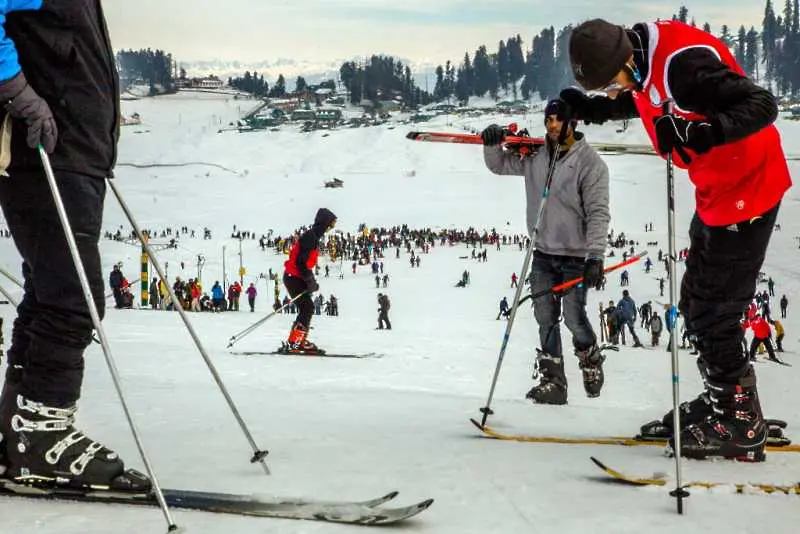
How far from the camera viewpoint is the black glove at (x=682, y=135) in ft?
8.85

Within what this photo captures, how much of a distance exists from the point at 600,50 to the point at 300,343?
6.82 m

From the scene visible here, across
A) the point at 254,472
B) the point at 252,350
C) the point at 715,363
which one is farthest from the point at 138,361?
the point at 715,363

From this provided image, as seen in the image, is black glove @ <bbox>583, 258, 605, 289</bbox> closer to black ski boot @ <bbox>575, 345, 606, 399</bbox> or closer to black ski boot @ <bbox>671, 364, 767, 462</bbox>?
black ski boot @ <bbox>575, 345, 606, 399</bbox>

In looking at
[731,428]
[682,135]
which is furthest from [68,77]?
[731,428]

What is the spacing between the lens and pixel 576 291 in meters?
4.79

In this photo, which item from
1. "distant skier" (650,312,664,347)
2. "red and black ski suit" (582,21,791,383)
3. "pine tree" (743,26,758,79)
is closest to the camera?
"red and black ski suit" (582,21,791,383)

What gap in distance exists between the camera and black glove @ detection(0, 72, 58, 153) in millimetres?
2213

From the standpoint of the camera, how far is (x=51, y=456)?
7.87 ft

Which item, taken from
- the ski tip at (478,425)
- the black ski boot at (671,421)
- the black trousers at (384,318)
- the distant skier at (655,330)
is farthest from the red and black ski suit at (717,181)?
the distant skier at (655,330)

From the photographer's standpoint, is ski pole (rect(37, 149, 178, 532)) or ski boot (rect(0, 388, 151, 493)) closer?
ski pole (rect(37, 149, 178, 532))

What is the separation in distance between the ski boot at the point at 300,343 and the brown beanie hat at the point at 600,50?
6.62 meters

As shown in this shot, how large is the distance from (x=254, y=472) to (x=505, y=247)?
124 feet

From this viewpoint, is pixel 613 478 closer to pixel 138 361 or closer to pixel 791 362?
pixel 138 361

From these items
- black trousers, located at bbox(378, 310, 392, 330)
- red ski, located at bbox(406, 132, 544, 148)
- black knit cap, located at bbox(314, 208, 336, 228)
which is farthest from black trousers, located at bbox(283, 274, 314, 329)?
black trousers, located at bbox(378, 310, 392, 330)
